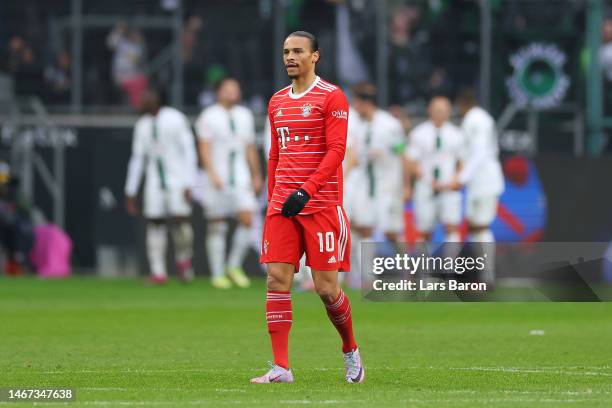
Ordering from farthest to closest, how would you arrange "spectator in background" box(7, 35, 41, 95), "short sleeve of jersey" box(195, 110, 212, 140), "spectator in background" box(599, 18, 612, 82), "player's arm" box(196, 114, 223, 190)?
"spectator in background" box(7, 35, 41, 95) → "spectator in background" box(599, 18, 612, 82) → "short sleeve of jersey" box(195, 110, 212, 140) → "player's arm" box(196, 114, 223, 190)

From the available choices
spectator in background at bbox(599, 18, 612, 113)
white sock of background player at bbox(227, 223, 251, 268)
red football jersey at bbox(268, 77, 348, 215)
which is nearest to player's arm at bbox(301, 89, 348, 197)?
red football jersey at bbox(268, 77, 348, 215)

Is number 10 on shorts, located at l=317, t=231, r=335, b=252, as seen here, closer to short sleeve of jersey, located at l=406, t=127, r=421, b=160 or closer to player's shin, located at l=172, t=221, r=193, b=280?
player's shin, located at l=172, t=221, r=193, b=280

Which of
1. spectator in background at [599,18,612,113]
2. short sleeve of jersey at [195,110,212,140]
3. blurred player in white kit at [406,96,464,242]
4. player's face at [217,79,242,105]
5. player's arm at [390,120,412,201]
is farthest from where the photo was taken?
spectator in background at [599,18,612,113]

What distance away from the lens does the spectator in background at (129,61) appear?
2414 cm

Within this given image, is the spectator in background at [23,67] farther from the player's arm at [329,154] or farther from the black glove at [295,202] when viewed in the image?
the black glove at [295,202]

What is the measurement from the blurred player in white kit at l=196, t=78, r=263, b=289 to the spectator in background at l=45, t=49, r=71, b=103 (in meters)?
4.35

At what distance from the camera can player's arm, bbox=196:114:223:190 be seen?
19750 millimetres

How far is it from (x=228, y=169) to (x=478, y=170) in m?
3.15

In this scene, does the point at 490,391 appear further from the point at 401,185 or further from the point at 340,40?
the point at 340,40

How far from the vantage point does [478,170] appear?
20.1 m

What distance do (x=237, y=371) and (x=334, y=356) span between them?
4.52 feet

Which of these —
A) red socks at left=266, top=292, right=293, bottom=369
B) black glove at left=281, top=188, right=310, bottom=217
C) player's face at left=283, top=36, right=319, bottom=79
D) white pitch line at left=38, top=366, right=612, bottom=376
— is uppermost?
player's face at left=283, top=36, right=319, bottom=79

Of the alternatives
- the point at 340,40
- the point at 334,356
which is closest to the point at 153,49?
the point at 340,40

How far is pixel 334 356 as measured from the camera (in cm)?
1141
